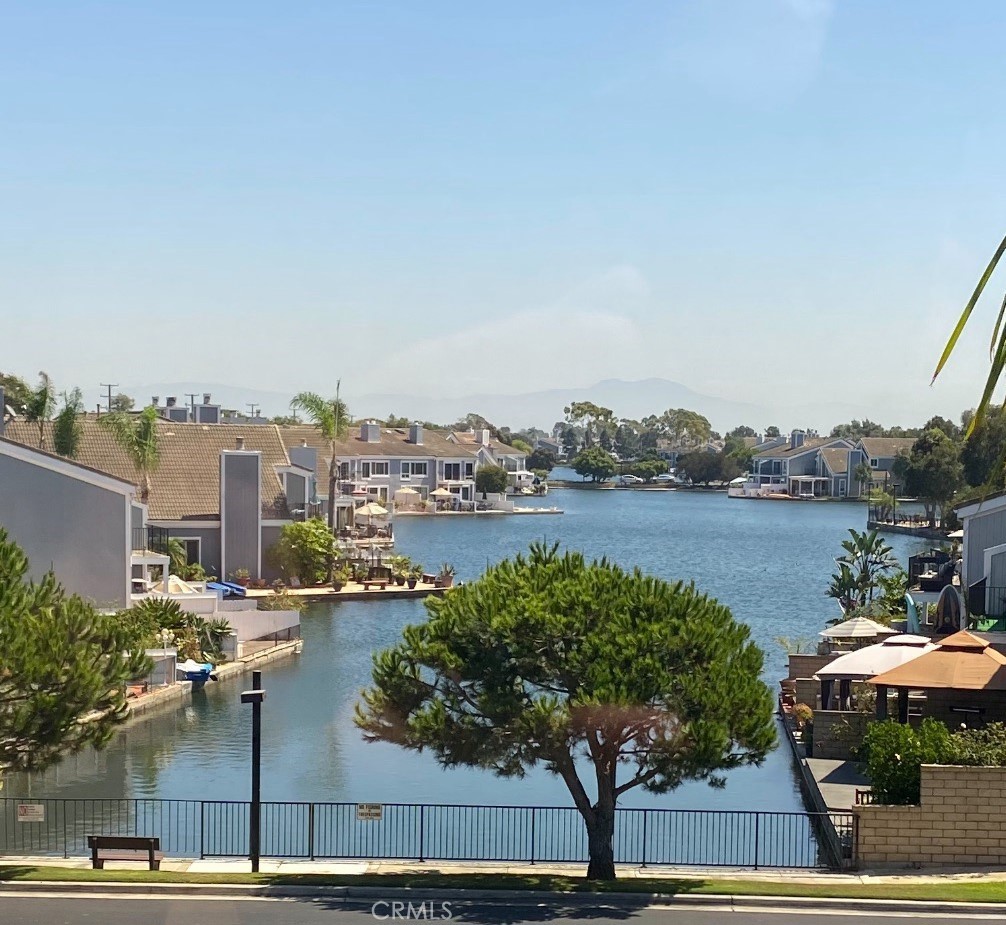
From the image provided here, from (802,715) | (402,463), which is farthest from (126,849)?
(402,463)

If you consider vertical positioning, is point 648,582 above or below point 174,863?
above

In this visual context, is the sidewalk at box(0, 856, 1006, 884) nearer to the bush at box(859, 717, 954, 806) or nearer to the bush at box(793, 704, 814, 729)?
the bush at box(859, 717, 954, 806)

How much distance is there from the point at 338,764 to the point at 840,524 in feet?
412

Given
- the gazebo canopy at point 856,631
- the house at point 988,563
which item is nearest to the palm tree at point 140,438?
the gazebo canopy at point 856,631

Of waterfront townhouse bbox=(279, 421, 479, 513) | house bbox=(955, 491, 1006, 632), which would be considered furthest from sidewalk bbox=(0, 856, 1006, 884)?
waterfront townhouse bbox=(279, 421, 479, 513)

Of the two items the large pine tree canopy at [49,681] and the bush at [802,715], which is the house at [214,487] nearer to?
the bush at [802,715]

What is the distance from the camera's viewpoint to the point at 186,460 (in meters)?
71.6

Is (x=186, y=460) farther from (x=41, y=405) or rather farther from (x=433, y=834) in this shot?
(x=433, y=834)

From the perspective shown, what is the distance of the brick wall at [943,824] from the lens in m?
22.4

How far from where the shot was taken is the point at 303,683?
150 feet

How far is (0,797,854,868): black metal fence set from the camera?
25.0 metres

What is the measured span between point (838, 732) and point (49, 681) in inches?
703

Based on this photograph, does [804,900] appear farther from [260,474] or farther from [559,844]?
[260,474]

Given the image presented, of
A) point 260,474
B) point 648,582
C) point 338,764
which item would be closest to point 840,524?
point 260,474
